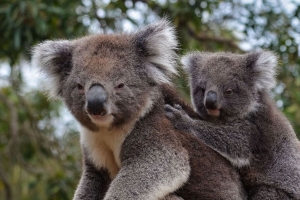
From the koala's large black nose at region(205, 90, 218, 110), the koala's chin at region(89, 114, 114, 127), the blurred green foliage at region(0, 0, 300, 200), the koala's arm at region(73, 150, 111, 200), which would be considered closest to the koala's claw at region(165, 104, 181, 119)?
the koala's large black nose at region(205, 90, 218, 110)

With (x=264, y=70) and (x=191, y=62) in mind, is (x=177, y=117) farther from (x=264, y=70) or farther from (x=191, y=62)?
(x=264, y=70)

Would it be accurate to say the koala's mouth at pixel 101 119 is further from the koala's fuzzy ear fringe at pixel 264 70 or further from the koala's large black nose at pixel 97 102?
the koala's fuzzy ear fringe at pixel 264 70

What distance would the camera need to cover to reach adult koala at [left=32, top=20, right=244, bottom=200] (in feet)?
14.5

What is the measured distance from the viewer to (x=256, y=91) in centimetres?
536

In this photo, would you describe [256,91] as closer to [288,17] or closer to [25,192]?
[288,17]

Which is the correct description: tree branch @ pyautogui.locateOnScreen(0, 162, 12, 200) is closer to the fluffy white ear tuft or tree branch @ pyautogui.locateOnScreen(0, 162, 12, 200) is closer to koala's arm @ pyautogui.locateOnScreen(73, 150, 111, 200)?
koala's arm @ pyautogui.locateOnScreen(73, 150, 111, 200)

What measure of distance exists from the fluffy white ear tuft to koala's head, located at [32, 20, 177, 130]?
0.93 meters

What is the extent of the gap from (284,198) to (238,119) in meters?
0.72

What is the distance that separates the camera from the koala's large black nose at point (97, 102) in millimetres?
4234

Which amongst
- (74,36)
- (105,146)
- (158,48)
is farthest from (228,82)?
(74,36)

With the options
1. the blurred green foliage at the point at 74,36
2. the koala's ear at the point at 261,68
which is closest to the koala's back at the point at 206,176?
the koala's ear at the point at 261,68

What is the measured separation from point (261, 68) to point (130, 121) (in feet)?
4.78

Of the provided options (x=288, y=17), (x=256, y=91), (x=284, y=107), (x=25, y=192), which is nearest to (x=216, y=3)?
(x=288, y=17)

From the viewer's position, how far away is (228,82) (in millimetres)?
5301
